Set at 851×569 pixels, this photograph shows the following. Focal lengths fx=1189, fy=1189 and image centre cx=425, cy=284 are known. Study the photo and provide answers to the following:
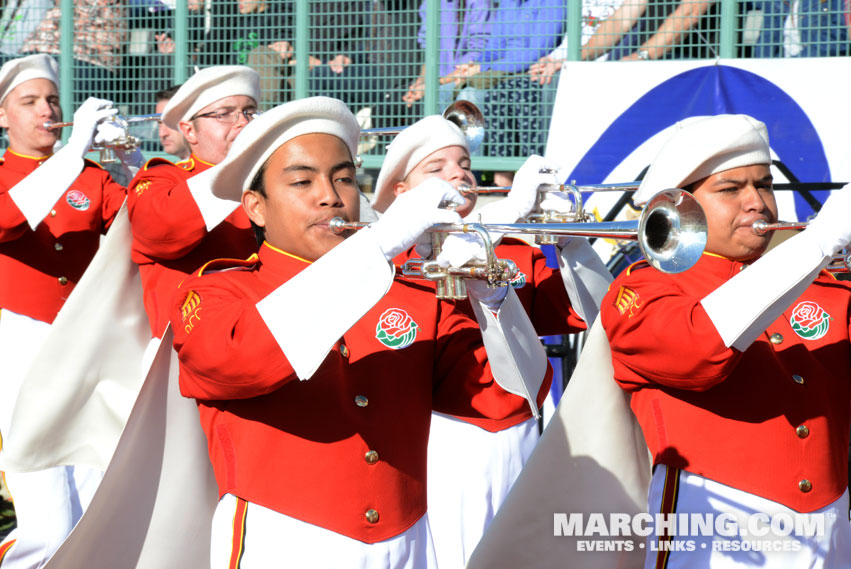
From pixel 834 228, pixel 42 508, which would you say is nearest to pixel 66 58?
pixel 42 508

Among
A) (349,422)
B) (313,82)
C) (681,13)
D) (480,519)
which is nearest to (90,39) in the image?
(313,82)

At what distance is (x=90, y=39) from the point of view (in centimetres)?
848

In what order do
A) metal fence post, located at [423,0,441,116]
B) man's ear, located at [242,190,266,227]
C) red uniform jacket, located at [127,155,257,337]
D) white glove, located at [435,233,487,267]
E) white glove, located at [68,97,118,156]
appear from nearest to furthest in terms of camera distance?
white glove, located at [435,233,487,267] < man's ear, located at [242,190,266,227] < red uniform jacket, located at [127,155,257,337] < white glove, located at [68,97,118,156] < metal fence post, located at [423,0,441,116]

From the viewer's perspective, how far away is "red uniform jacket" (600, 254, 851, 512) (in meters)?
3.05

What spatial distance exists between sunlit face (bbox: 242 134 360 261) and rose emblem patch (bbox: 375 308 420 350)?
0.23m

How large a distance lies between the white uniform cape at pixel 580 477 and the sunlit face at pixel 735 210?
0.43m

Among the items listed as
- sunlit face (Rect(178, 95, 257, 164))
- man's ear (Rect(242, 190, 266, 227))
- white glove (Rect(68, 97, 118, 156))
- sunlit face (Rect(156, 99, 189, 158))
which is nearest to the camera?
man's ear (Rect(242, 190, 266, 227))

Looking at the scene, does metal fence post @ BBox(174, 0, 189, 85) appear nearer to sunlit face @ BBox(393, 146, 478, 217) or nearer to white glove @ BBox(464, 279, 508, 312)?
sunlit face @ BBox(393, 146, 478, 217)

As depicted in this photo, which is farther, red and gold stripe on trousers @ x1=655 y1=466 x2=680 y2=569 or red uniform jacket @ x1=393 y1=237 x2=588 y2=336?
red uniform jacket @ x1=393 y1=237 x2=588 y2=336

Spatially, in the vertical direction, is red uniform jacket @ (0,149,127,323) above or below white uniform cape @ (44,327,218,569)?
above

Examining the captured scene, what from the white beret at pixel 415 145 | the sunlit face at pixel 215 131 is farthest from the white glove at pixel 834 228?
the sunlit face at pixel 215 131

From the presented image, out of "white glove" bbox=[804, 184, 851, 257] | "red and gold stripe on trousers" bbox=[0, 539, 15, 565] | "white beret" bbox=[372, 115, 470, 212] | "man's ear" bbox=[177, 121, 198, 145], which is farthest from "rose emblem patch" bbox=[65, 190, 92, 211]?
"white glove" bbox=[804, 184, 851, 257]

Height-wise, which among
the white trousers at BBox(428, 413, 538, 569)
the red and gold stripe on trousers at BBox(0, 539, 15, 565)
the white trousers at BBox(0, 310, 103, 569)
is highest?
the white trousers at BBox(428, 413, 538, 569)

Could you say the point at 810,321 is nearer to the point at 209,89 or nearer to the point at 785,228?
the point at 785,228
